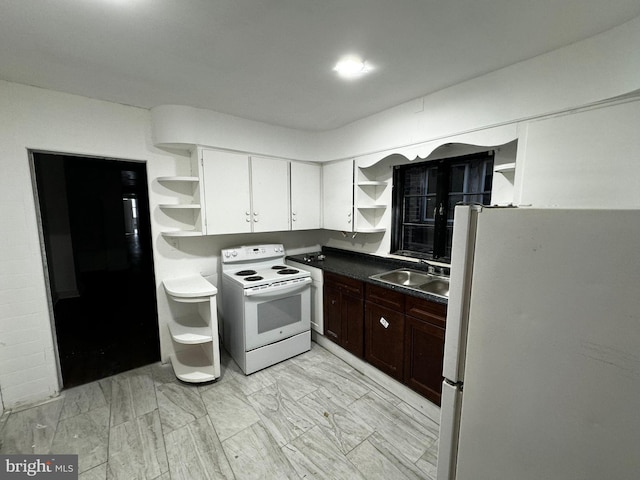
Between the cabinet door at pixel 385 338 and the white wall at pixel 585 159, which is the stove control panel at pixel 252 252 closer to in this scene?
the cabinet door at pixel 385 338

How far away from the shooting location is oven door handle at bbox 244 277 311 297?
2451 mm

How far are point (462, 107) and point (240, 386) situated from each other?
9.37ft

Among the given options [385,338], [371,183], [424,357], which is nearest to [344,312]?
[385,338]

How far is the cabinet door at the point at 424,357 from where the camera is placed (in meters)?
1.89

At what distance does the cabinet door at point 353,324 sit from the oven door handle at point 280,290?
0.42m

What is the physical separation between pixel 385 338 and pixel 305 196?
5.97 ft

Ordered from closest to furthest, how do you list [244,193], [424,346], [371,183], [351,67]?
[351,67] → [424,346] → [244,193] → [371,183]

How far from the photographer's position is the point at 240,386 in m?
2.36

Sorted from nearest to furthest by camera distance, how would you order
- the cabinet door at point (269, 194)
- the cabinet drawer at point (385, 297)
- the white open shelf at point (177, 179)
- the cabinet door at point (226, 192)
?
the cabinet drawer at point (385, 297) → the white open shelf at point (177, 179) → the cabinet door at point (226, 192) → the cabinet door at point (269, 194)

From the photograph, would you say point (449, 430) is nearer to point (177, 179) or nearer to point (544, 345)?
point (544, 345)

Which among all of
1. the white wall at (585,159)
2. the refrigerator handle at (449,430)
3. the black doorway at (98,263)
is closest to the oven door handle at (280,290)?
the black doorway at (98,263)

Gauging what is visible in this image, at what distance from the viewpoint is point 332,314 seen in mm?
2812

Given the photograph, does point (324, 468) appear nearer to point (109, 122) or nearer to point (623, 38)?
point (623, 38)

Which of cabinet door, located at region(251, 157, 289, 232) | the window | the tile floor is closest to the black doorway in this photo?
the tile floor
